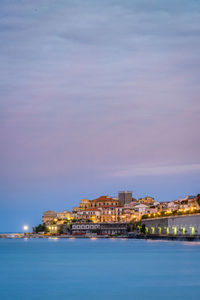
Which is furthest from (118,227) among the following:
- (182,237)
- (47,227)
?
(182,237)

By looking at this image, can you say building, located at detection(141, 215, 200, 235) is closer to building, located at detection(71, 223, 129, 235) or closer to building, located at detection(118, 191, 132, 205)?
building, located at detection(71, 223, 129, 235)

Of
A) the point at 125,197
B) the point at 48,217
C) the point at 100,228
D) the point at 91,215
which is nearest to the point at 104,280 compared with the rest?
the point at 100,228

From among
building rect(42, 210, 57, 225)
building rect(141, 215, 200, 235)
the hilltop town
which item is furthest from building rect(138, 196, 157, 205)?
building rect(141, 215, 200, 235)

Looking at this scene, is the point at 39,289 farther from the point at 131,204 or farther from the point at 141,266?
the point at 131,204

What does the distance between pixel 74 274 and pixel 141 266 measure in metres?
6.75

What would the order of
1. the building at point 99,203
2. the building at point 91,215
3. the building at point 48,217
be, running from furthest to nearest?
the building at point 48,217 → the building at point 99,203 → the building at point 91,215

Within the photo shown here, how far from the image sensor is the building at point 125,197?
141 meters

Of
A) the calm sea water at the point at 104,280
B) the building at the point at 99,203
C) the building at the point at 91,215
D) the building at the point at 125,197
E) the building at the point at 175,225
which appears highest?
the building at the point at 125,197

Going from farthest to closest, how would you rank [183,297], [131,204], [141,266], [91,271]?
[131,204] → [141,266] → [91,271] → [183,297]

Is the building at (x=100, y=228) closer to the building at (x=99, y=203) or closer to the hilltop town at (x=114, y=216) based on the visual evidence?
the hilltop town at (x=114, y=216)

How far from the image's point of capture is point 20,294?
2469 cm

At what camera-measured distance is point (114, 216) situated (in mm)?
126812

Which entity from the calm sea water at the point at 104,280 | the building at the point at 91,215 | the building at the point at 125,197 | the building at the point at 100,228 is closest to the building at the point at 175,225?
the building at the point at 100,228

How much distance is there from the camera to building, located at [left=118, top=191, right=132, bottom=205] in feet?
461
